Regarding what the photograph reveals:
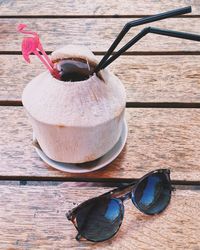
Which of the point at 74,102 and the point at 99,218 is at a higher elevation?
the point at 74,102

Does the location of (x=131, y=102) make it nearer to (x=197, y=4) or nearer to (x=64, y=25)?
(x=64, y=25)

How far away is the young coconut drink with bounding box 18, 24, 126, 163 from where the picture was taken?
1.73 ft

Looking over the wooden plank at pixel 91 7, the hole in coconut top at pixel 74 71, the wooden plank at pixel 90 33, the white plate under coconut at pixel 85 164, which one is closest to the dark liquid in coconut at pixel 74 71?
the hole in coconut top at pixel 74 71

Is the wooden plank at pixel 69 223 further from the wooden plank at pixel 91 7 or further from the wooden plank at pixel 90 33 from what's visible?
the wooden plank at pixel 91 7

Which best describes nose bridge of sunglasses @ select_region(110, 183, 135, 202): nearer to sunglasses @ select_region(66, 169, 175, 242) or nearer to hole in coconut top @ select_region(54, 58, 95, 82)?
sunglasses @ select_region(66, 169, 175, 242)

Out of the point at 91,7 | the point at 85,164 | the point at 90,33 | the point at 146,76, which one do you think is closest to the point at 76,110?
the point at 85,164

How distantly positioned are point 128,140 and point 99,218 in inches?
6.6

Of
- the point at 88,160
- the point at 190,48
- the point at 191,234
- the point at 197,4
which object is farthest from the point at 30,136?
the point at 197,4

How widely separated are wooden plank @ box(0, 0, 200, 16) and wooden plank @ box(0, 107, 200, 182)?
39 cm

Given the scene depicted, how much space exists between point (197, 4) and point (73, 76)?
0.63 m

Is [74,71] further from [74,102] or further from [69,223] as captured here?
[69,223]

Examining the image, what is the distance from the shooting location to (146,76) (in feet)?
2.60

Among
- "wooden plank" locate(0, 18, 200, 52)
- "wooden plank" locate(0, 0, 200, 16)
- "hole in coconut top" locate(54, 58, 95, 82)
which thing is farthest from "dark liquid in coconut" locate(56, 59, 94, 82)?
"wooden plank" locate(0, 0, 200, 16)

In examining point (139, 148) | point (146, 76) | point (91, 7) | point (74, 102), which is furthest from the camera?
point (91, 7)
